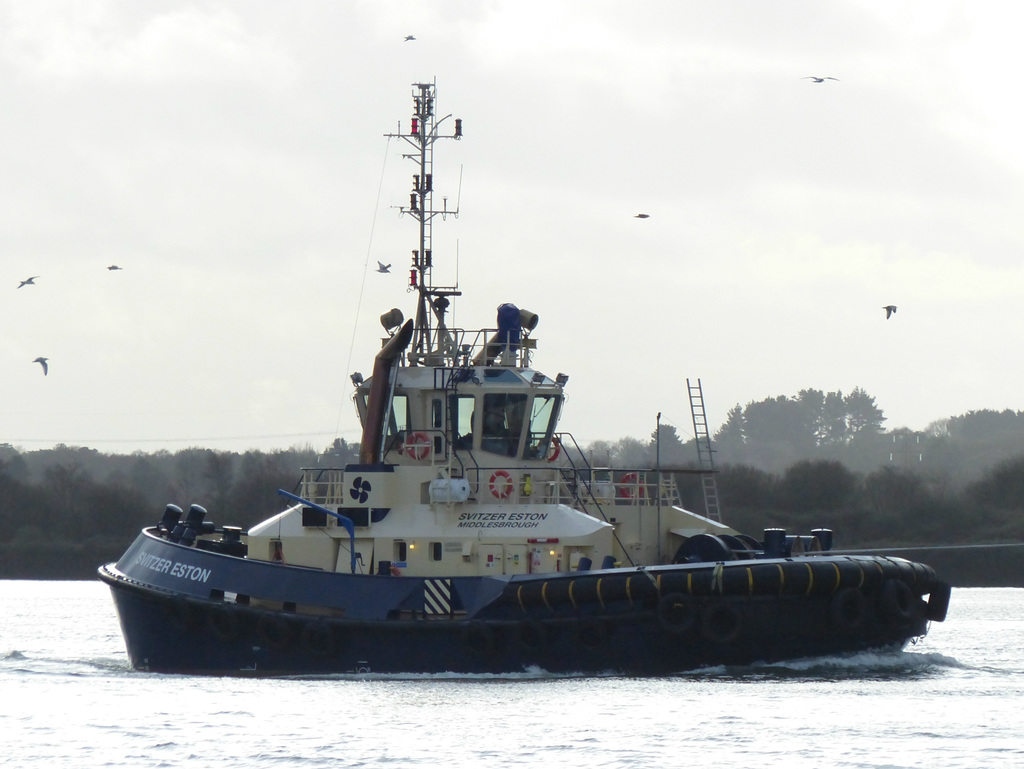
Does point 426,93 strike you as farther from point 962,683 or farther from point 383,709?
point 962,683

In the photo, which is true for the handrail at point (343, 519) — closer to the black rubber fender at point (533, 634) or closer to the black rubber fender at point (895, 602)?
the black rubber fender at point (533, 634)

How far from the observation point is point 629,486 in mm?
19562

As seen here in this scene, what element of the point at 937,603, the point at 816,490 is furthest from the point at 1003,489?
the point at 937,603

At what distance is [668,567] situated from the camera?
17.5 metres

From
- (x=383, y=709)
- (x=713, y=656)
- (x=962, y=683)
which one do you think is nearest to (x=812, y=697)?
(x=713, y=656)

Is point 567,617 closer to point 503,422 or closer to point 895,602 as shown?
point 503,422

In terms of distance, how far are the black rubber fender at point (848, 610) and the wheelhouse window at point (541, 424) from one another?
4000 mm

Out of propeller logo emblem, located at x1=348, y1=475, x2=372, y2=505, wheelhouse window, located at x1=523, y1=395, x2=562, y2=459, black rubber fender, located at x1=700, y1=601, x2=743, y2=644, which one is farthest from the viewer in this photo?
wheelhouse window, located at x1=523, y1=395, x2=562, y2=459

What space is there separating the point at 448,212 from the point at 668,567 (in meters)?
5.75

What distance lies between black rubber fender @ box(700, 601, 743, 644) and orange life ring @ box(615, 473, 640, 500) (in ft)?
8.35

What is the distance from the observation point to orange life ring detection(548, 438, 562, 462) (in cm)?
1981

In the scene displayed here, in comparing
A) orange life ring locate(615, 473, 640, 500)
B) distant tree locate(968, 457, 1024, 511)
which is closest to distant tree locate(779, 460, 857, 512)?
distant tree locate(968, 457, 1024, 511)

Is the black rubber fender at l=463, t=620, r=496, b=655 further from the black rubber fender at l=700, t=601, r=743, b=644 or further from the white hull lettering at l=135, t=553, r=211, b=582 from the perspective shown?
the white hull lettering at l=135, t=553, r=211, b=582

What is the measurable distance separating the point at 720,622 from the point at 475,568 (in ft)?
9.14
